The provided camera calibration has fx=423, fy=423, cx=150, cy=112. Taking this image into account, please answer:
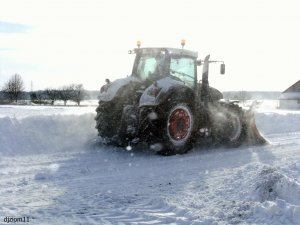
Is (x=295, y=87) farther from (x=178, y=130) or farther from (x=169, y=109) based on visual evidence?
(x=169, y=109)

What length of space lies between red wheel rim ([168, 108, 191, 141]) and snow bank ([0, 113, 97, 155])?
2.35m

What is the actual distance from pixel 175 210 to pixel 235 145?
5992mm

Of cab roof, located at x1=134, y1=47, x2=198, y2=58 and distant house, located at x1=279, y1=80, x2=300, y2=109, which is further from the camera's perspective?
distant house, located at x1=279, y1=80, x2=300, y2=109

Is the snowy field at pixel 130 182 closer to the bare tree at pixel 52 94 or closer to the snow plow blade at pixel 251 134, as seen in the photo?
the snow plow blade at pixel 251 134

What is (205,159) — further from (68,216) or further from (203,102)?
(68,216)

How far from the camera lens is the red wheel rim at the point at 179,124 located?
30.2 feet

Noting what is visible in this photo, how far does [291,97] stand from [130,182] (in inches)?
2433

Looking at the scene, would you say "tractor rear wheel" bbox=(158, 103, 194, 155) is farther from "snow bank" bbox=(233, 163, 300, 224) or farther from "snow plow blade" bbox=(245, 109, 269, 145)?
"snow bank" bbox=(233, 163, 300, 224)

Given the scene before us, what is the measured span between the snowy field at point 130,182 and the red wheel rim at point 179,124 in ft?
1.69

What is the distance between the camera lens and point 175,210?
197 inches

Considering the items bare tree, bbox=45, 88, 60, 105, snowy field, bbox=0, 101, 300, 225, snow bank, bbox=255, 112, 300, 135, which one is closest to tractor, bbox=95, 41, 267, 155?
snowy field, bbox=0, 101, 300, 225

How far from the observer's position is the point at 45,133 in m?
10.3

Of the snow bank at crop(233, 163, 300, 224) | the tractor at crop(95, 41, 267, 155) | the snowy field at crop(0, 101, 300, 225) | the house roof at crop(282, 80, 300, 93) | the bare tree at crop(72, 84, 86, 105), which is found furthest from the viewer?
the bare tree at crop(72, 84, 86, 105)

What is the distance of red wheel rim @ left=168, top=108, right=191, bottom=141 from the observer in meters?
9.21
